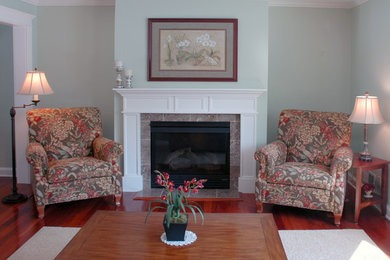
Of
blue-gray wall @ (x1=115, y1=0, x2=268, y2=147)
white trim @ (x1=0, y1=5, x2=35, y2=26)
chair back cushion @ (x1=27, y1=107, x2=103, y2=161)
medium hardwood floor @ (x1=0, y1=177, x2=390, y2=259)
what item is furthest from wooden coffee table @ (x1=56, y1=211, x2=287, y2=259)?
white trim @ (x1=0, y1=5, x2=35, y2=26)

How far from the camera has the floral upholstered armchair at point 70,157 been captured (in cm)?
373

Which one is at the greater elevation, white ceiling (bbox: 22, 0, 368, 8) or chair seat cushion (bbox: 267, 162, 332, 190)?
white ceiling (bbox: 22, 0, 368, 8)

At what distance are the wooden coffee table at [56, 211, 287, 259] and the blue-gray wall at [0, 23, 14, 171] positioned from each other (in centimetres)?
305

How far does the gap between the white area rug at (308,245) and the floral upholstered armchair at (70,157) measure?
431mm

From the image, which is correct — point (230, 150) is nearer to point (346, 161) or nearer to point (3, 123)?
point (346, 161)

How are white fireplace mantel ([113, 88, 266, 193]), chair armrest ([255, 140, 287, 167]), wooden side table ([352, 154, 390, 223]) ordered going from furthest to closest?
white fireplace mantel ([113, 88, 266, 193]), chair armrest ([255, 140, 287, 167]), wooden side table ([352, 154, 390, 223])

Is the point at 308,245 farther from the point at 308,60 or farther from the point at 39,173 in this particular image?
the point at 308,60

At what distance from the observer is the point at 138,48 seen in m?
4.57

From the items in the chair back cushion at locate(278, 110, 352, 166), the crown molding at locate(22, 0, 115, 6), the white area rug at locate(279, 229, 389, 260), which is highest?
the crown molding at locate(22, 0, 115, 6)

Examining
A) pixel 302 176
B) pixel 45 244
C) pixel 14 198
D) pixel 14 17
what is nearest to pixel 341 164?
pixel 302 176

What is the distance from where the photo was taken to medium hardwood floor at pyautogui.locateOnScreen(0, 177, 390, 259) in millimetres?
3344

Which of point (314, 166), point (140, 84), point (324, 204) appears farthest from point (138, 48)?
point (324, 204)

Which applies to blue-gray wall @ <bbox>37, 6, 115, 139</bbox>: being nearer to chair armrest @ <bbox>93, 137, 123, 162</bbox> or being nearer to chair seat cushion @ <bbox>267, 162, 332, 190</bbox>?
chair armrest @ <bbox>93, 137, 123, 162</bbox>

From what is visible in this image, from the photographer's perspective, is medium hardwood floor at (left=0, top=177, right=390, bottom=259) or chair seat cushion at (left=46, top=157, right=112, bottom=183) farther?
chair seat cushion at (left=46, top=157, right=112, bottom=183)
